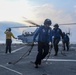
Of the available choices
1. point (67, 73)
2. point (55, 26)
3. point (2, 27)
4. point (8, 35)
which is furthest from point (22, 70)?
point (2, 27)

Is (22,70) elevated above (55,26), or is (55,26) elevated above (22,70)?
(55,26)

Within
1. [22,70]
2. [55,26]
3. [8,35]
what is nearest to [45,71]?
[22,70]

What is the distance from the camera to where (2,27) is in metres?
176

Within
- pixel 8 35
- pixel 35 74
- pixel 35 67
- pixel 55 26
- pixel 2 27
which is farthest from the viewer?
pixel 2 27

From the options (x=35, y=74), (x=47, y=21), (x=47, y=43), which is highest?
(x=47, y=21)

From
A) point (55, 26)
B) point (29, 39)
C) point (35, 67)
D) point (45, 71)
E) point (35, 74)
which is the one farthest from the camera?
point (29, 39)

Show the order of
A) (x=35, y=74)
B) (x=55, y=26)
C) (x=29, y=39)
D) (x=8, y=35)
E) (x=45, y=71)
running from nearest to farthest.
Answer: (x=35, y=74) → (x=45, y=71) → (x=55, y=26) → (x=8, y=35) → (x=29, y=39)

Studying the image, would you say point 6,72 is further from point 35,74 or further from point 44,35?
point 44,35

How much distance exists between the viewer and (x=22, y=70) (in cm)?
1245

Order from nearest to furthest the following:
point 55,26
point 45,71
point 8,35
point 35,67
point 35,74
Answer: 1. point 35,74
2. point 45,71
3. point 35,67
4. point 55,26
5. point 8,35

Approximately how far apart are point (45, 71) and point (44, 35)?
180 cm

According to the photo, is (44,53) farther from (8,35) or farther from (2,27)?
(2,27)

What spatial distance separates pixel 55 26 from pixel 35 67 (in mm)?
7047

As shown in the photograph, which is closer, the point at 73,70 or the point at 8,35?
the point at 73,70
